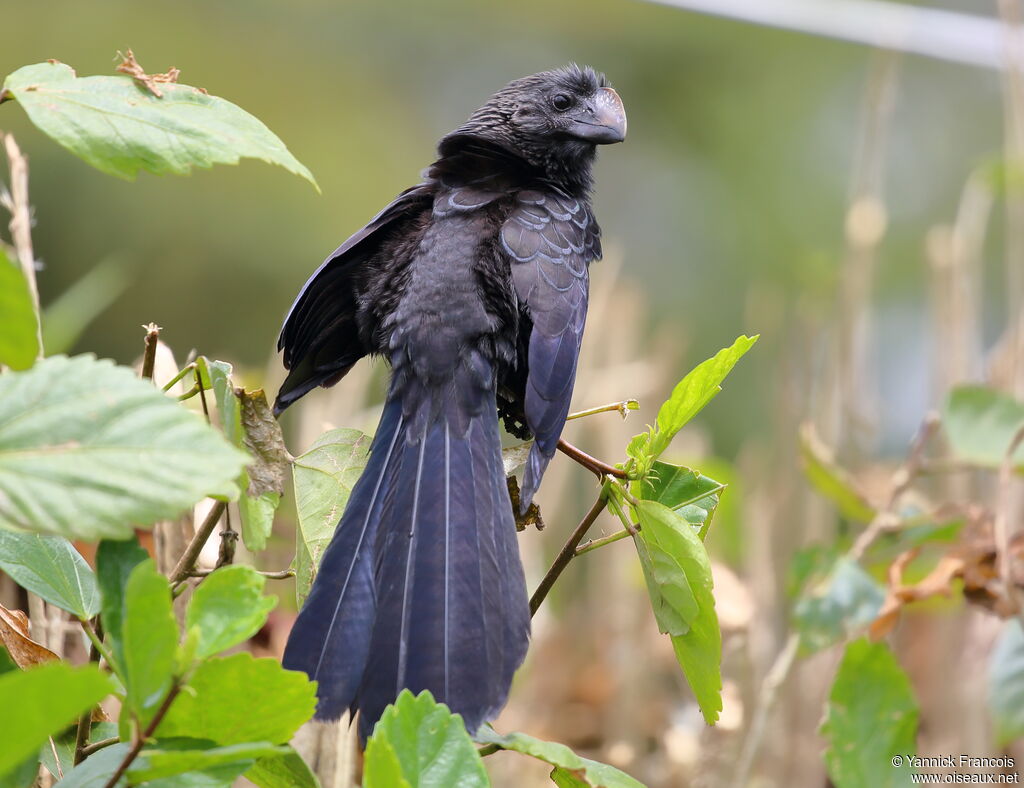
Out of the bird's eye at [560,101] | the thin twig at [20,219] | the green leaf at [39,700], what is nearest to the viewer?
the green leaf at [39,700]

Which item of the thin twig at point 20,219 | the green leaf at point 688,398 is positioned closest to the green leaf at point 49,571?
the thin twig at point 20,219

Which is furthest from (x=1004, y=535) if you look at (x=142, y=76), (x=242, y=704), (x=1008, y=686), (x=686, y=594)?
(x=142, y=76)

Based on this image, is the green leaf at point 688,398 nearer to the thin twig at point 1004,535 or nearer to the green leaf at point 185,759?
the green leaf at point 185,759

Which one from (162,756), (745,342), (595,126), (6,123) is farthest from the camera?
(6,123)

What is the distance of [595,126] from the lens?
1987 mm

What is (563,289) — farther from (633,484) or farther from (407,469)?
(633,484)

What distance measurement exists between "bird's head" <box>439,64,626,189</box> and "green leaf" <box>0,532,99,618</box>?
1236mm

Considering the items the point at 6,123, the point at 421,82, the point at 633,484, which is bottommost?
the point at 633,484

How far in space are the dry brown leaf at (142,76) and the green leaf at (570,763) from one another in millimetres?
593

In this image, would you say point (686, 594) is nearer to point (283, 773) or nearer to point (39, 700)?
point (283, 773)

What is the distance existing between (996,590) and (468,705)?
101cm

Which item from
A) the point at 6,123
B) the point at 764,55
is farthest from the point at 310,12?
the point at 764,55

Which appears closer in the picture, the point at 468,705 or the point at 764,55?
the point at 468,705

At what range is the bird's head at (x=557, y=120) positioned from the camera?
1983 millimetres
